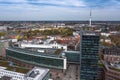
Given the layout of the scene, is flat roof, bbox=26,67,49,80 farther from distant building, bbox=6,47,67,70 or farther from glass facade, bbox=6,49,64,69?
distant building, bbox=6,47,67,70

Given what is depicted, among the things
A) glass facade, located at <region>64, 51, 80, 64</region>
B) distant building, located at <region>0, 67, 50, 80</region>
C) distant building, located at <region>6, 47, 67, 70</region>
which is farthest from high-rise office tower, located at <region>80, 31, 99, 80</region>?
glass facade, located at <region>64, 51, 80, 64</region>

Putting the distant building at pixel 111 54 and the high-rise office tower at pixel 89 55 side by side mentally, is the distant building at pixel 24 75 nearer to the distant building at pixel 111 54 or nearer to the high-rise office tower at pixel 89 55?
the high-rise office tower at pixel 89 55

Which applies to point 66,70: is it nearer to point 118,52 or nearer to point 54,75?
point 54,75

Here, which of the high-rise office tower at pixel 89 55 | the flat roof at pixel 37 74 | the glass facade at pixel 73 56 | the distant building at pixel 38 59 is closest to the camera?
the flat roof at pixel 37 74

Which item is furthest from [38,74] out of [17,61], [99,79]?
[17,61]

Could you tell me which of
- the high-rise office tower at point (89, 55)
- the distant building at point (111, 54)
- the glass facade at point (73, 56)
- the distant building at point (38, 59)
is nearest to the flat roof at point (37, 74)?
the high-rise office tower at point (89, 55)

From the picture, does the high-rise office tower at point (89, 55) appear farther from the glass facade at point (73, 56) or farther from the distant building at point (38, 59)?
the glass facade at point (73, 56)

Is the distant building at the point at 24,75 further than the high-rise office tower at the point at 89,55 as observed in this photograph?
No

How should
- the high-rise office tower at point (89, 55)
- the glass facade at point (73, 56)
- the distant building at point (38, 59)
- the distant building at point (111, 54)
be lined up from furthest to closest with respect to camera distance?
the glass facade at point (73, 56), the distant building at point (111, 54), the distant building at point (38, 59), the high-rise office tower at point (89, 55)
